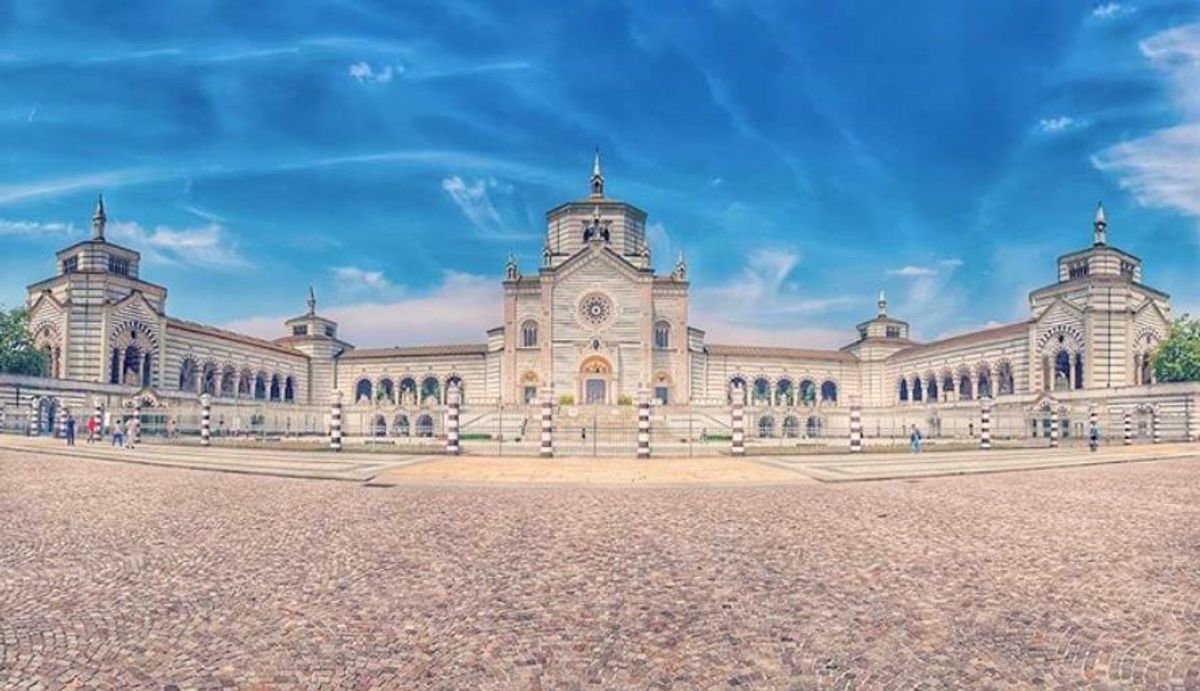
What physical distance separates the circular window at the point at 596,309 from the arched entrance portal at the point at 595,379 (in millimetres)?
3085

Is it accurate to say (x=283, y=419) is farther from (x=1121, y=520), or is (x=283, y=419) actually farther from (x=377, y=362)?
(x=1121, y=520)

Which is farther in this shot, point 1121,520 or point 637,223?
point 637,223

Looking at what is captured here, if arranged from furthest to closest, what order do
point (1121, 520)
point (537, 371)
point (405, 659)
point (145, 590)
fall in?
point (537, 371) → point (1121, 520) → point (145, 590) → point (405, 659)

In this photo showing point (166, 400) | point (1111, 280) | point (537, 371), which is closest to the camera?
point (166, 400)

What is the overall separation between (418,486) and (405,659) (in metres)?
11.1

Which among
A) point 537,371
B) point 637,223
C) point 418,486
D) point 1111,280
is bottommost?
point 418,486

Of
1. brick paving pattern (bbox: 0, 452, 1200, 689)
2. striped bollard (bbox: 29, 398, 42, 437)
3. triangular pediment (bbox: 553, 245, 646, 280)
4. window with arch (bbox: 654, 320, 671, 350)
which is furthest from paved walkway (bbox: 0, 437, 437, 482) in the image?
window with arch (bbox: 654, 320, 671, 350)

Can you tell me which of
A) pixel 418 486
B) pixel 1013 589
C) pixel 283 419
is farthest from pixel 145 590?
pixel 283 419

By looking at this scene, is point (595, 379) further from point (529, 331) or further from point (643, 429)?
point (643, 429)

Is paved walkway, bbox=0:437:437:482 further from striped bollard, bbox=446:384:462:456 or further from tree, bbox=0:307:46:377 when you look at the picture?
tree, bbox=0:307:46:377

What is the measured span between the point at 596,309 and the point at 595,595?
53034 millimetres

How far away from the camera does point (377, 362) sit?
235 ft

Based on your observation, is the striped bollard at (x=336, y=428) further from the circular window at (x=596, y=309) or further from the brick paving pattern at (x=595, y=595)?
the circular window at (x=596, y=309)

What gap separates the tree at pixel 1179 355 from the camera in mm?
48719
